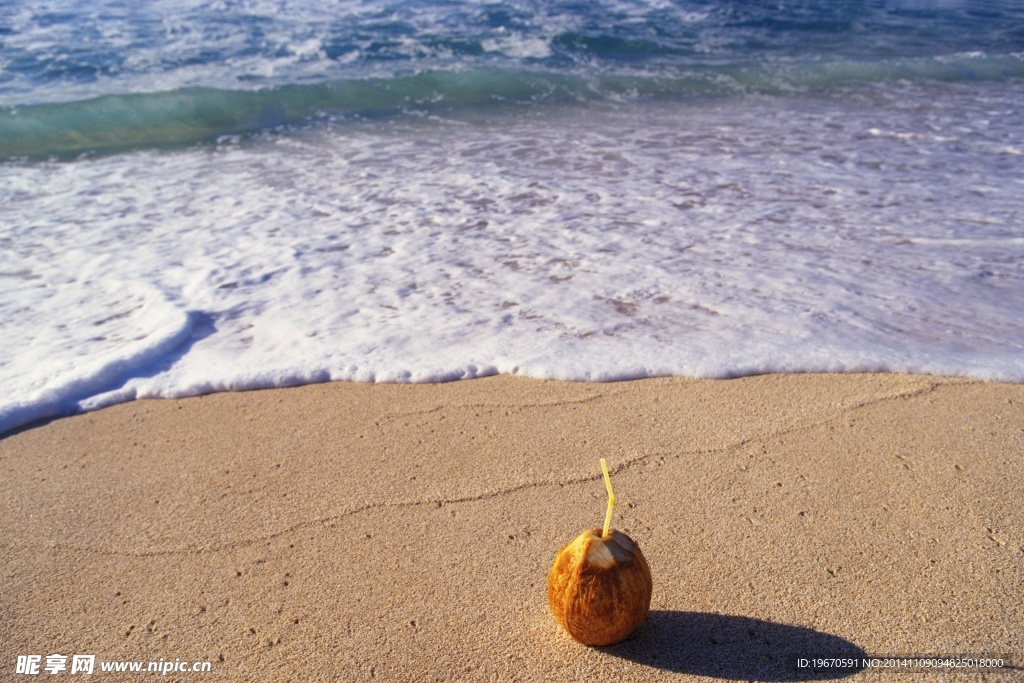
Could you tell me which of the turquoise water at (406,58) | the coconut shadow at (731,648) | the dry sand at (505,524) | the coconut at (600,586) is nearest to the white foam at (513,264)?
the dry sand at (505,524)

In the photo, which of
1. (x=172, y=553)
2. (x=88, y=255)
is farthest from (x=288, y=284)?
(x=172, y=553)

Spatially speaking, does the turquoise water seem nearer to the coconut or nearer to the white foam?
the white foam

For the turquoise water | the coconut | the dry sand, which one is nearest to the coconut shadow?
the dry sand

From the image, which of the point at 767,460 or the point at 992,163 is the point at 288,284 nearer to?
the point at 767,460

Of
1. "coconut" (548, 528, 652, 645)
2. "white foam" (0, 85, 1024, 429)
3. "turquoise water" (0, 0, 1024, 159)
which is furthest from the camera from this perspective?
"turquoise water" (0, 0, 1024, 159)

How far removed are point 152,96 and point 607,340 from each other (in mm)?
7488

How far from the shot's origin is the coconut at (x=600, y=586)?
174cm

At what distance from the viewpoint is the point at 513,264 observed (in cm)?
430

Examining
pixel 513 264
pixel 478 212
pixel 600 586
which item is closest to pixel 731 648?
pixel 600 586

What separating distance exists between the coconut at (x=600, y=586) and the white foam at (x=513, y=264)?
1446mm

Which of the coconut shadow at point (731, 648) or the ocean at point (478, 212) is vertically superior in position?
the coconut shadow at point (731, 648)

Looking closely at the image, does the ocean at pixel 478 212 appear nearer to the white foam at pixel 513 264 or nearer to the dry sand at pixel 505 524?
the white foam at pixel 513 264

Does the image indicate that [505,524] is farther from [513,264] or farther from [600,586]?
[513,264]

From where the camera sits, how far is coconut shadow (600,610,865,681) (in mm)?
1843
